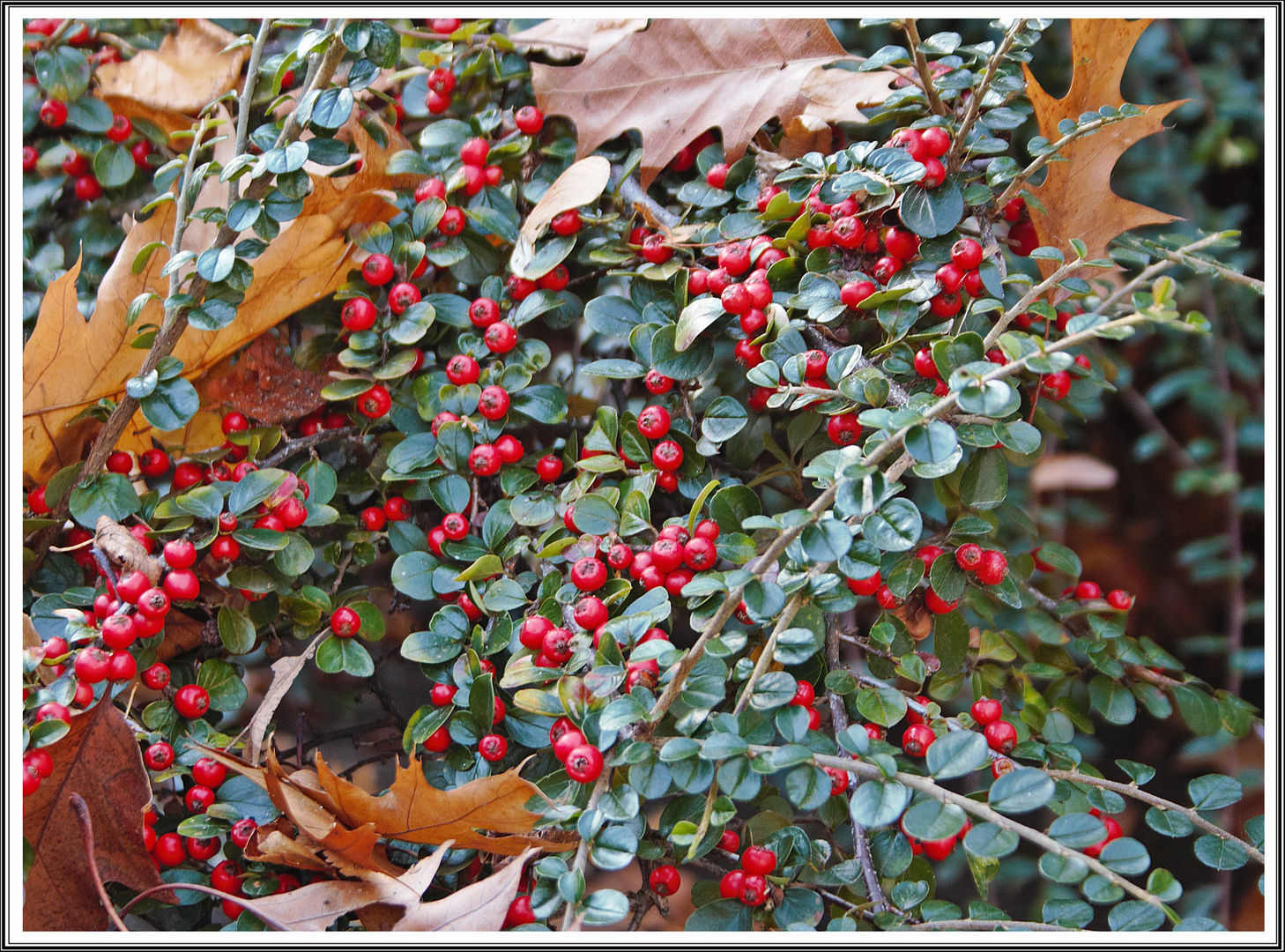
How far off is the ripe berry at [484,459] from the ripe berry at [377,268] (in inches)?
9.8

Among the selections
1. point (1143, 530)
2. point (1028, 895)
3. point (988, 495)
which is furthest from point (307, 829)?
point (1143, 530)

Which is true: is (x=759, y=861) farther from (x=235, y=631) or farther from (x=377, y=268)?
(x=377, y=268)

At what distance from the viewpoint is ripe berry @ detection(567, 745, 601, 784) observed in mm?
817

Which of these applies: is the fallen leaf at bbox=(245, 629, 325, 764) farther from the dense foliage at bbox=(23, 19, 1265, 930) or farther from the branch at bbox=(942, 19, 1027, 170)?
the branch at bbox=(942, 19, 1027, 170)

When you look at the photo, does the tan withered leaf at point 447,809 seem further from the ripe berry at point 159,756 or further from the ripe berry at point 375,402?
the ripe berry at point 375,402

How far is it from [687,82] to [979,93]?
1.29ft

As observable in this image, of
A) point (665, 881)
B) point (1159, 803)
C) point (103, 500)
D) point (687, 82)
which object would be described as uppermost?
point (687, 82)

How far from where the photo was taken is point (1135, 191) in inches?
76.5

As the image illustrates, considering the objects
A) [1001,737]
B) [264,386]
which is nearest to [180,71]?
[264,386]

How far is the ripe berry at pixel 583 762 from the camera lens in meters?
0.82

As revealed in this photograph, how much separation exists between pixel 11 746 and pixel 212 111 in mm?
830

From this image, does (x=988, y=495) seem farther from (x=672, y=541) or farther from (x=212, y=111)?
(x=212, y=111)

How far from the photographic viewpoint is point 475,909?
835 mm

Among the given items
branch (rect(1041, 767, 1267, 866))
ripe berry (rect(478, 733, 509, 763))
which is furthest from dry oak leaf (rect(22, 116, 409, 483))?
branch (rect(1041, 767, 1267, 866))
